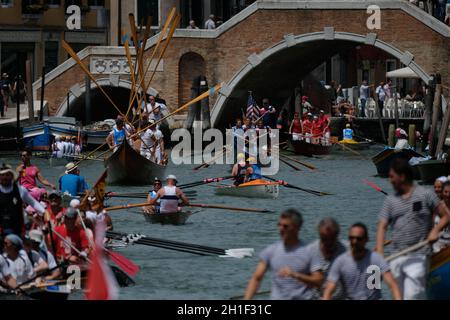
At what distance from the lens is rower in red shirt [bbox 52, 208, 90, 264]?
12.6 meters

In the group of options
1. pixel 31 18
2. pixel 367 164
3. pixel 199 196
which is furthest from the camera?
pixel 31 18

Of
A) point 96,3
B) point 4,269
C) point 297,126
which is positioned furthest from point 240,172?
point 96,3

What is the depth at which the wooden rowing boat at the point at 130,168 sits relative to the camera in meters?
22.9

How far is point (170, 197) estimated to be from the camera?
18.0 m

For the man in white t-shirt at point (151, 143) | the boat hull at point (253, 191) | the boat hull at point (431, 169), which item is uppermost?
the man in white t-shirt at point (151, 143)

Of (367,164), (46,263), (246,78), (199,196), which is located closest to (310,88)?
(246,78)

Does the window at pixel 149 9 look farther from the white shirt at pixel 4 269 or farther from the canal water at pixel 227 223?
the white shirt at pixel 4 269

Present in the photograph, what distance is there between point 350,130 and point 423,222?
21.6 meters

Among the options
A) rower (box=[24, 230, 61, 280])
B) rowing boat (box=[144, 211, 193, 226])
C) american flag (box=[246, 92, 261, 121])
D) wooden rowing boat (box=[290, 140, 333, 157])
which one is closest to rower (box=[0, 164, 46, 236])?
rower (box=[24, 230, 61, 280])

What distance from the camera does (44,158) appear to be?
29.8m

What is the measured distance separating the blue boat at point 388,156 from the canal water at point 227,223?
21cm

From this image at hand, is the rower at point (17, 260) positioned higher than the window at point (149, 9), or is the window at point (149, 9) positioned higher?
the window at point (149, 9)

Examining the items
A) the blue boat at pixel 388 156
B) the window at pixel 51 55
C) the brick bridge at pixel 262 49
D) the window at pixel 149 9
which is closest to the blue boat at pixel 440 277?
the blue boat at pixel 388 156
